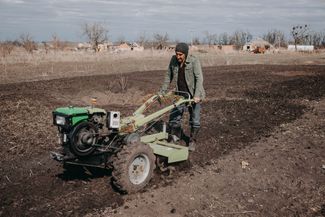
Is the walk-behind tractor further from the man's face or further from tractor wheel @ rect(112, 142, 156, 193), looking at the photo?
the man's face

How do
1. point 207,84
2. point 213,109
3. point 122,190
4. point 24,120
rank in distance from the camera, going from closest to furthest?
1. point 122,190
2. point 24,120
3. point 213,109
4. point 207,84

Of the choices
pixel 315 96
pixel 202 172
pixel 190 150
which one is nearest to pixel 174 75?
pixel 190 150

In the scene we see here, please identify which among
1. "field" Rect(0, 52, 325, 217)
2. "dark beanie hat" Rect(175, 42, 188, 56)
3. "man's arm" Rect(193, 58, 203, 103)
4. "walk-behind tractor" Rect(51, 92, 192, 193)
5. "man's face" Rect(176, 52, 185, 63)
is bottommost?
"field" Rect(0, 52, 325, 217)

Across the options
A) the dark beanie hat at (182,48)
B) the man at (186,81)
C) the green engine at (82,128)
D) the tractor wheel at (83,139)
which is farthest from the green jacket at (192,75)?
the tractor wheel at (83,139)

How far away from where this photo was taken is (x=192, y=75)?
24.0ft

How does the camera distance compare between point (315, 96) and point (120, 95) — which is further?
point (120, 95)

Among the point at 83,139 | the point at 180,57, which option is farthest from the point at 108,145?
the point at 180,57

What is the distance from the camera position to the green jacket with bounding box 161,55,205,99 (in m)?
7.16

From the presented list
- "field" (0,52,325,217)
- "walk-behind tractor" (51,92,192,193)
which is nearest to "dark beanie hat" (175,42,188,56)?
"walk-behind tractor" (51,92,192,193)

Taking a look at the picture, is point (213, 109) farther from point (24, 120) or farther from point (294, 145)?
point (24, 120)

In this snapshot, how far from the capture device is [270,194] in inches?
226

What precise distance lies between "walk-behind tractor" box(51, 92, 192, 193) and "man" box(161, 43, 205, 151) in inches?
54.7

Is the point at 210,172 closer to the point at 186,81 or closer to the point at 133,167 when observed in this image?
the point at 133,167

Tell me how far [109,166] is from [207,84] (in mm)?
12386
